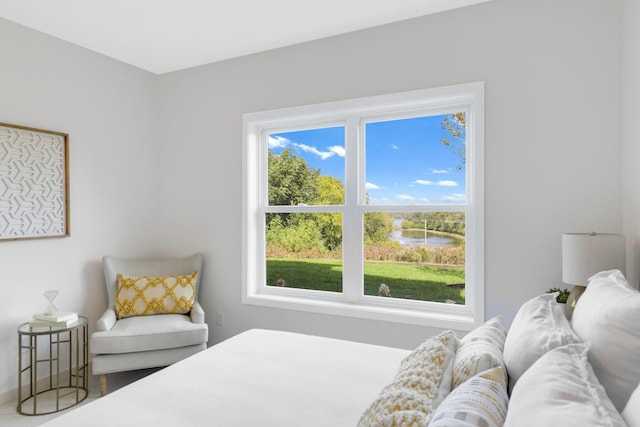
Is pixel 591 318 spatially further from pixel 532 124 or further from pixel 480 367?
pixel 532 124

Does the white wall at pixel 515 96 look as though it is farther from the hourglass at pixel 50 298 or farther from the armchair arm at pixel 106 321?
the hourglass at pixel 50 298

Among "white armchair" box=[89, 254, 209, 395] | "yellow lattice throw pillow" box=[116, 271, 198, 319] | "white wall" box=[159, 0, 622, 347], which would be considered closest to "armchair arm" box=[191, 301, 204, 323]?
"white armchair" box=[89, 254, 209, 395]

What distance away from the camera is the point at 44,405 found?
105 inches

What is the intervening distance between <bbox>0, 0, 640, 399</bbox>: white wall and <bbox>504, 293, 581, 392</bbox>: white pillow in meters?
1.24

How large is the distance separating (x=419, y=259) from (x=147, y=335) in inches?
82.0

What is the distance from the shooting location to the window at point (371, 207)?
2725 mm

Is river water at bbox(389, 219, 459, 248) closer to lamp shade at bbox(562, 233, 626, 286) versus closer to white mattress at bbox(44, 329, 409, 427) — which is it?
lamp shade at bbox(562, 233, 626, 286)

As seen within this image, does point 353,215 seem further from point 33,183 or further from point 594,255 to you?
point 33,183

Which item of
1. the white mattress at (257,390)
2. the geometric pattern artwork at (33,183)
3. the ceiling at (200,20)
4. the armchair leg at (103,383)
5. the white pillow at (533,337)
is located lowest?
the armchair leg at (103,383)

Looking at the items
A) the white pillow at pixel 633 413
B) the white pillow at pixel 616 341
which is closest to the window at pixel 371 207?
the white pillow at pixel 616 341

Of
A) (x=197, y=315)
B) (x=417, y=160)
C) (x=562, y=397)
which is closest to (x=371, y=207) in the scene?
(x=417, y=160)

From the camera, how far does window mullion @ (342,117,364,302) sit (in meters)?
3.06

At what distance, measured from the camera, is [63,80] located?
3.04 meters

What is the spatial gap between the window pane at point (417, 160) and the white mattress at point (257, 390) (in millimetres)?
1353
